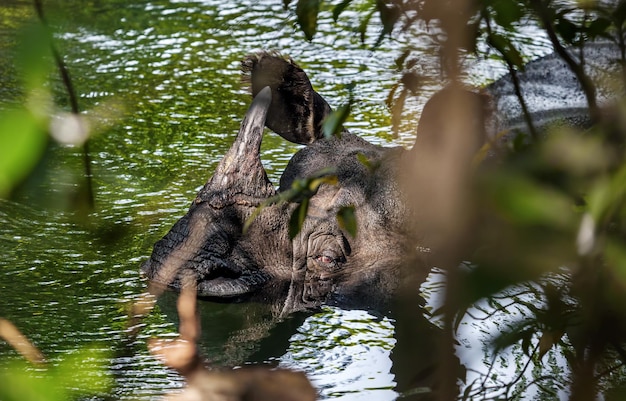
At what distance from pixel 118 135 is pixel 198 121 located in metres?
0.55

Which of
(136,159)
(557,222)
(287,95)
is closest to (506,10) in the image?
(557,222)

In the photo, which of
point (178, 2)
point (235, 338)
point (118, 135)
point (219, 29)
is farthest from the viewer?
point (178, 2)

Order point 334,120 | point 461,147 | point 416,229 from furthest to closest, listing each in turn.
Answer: point 416,229 → point 334,120 → point 461,147

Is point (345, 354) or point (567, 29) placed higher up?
point (567, 29)

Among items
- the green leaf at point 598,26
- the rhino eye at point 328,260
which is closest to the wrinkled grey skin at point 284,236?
the rhino eye at point 328,260

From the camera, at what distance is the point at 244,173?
4.01 meters

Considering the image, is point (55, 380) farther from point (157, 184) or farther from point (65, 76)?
point (157, 184)

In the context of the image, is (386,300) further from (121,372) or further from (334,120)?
(334,120)

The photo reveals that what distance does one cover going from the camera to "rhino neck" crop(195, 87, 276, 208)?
3.93 metres

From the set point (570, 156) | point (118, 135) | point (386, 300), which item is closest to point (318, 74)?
point (118, 135)

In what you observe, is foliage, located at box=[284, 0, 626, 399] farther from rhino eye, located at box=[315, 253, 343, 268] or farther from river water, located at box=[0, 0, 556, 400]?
rhino eye, located at box=[315, 253, 343, 268]

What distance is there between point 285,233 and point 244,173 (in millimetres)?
311

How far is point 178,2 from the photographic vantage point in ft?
27.5

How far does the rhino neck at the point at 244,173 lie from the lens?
3928mm
